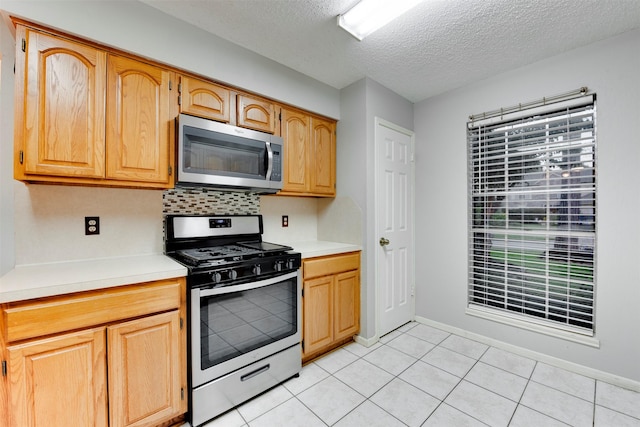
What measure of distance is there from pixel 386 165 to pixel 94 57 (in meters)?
2.30

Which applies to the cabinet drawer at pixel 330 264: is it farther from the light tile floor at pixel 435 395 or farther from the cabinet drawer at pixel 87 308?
the cabinet drawer at pixel 87 308

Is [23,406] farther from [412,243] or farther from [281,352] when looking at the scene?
[412,243]

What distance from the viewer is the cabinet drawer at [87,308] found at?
1143 mm

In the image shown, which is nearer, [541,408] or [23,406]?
[23,406]

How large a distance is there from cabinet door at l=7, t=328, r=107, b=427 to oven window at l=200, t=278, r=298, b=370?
1.56ft

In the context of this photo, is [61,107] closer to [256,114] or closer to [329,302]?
[256,114]

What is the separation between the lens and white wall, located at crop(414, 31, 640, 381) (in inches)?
75.5

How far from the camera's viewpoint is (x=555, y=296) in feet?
7.45

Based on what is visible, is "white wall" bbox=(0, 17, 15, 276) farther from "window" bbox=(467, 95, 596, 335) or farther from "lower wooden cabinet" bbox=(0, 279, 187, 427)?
"window" bbox=(467, 95, 596, 335)

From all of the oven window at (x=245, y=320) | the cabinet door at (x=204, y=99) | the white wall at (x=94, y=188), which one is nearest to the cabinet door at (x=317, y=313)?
the oven window at (x=245, y=320)

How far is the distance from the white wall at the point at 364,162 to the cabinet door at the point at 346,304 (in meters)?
0.06

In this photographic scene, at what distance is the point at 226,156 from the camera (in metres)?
2.01

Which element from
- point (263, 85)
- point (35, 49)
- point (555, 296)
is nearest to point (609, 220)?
point (555, 296)

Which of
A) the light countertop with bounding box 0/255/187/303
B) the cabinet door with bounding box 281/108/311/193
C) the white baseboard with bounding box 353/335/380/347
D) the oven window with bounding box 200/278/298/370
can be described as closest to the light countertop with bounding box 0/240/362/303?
the light countertop with bounding box 0/255/187/303
